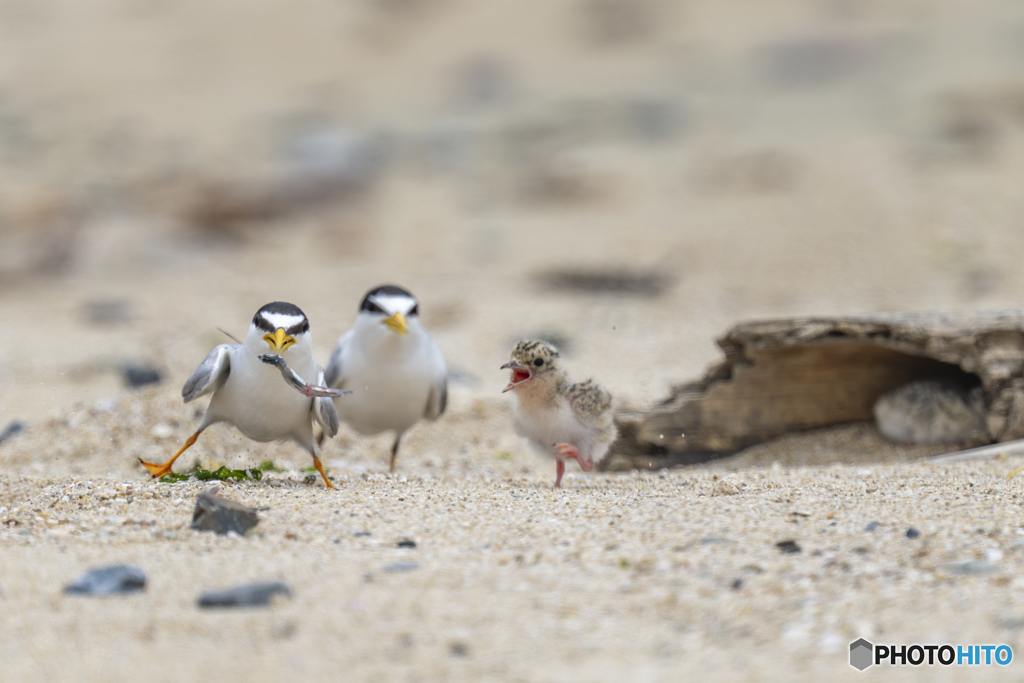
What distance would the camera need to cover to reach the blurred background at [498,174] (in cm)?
921

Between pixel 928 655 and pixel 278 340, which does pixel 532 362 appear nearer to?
pixel 278 340

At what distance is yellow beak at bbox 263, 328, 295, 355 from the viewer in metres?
4.15

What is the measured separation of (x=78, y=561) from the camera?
9.91 feet

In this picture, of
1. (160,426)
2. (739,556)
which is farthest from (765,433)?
(160,426)

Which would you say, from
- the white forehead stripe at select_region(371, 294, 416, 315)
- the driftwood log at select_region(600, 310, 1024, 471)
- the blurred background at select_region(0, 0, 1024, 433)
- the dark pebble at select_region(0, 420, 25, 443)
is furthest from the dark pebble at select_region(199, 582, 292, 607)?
the blurred background at select_region(0, 0, 1024, 433)

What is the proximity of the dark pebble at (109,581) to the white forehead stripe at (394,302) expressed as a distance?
8.42 ft

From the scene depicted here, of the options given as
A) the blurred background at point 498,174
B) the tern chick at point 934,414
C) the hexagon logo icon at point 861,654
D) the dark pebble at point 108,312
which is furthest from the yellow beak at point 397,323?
the dark pebble at point 108,312

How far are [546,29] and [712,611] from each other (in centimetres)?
1997

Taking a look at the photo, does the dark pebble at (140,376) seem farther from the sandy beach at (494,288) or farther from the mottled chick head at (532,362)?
the mottled chick head at (532,362)

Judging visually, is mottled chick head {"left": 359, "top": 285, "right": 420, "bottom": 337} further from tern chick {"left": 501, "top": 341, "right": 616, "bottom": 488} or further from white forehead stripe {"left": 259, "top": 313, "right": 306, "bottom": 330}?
white forehead stripe {"left": 259, "top": 313, "right": 306, "bottom": 330}

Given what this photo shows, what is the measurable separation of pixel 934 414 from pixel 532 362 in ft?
7.49

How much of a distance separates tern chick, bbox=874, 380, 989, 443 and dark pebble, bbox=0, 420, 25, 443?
Answer: 5.30 m

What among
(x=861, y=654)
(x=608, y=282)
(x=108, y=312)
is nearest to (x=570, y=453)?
(x=861, y=654)

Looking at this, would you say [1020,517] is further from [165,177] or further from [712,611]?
[165,177]
